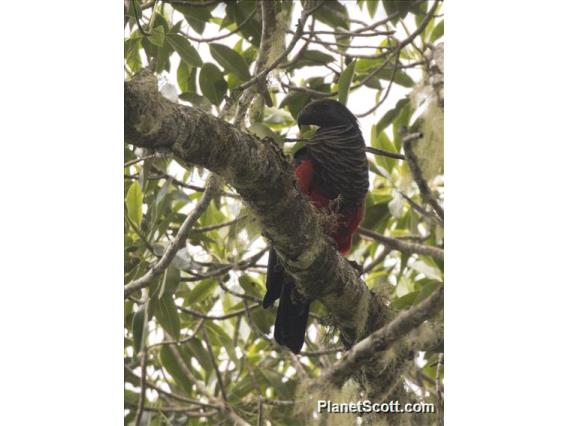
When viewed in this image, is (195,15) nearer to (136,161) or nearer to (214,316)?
(136,161)

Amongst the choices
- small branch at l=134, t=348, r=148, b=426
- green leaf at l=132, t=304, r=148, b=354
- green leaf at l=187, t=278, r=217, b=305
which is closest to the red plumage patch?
green leaf at l=187, t=278, r=217, b=305

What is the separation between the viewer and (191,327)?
3170mm

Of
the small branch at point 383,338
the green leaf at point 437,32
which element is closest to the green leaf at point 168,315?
the small branch at point 383,338

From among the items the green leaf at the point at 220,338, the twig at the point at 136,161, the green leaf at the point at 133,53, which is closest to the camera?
the green leaf at the point at 133,53

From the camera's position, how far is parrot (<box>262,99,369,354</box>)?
9.38ft

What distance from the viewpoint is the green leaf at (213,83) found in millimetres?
2889

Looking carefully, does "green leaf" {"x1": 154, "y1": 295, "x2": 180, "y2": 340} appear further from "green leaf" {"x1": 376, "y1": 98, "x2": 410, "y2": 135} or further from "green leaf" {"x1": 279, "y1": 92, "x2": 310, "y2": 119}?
"green leaf" {"x1": 376, "y1": 98, "x2": 410, "y2": 135}

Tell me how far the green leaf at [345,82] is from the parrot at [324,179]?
1.1 inches

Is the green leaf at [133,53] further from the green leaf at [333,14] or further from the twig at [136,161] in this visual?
the green leaf at [333,14]

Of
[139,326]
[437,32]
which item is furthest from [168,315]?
[437,32]

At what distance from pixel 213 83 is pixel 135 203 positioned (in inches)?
21.2

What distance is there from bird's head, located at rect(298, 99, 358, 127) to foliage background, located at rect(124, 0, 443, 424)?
6 cm
